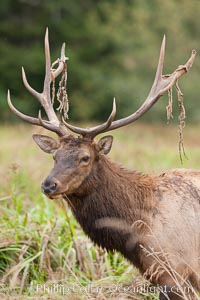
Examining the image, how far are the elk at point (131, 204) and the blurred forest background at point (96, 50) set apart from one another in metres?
18.3

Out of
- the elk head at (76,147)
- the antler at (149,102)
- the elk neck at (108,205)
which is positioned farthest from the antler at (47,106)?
the elk neck at (108,205)

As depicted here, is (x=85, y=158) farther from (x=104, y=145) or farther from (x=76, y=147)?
(x=104, y=145)

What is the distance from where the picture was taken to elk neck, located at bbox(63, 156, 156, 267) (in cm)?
566

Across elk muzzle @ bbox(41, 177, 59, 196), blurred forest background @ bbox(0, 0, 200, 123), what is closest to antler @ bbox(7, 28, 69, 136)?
elk muzzle @ bbox(41, 177, 59, 196)

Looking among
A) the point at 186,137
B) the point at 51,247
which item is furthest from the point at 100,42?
the point at 51,247

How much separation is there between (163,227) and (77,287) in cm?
85

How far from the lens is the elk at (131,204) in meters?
5.48

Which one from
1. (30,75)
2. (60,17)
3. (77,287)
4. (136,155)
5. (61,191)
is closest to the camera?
(61,191)

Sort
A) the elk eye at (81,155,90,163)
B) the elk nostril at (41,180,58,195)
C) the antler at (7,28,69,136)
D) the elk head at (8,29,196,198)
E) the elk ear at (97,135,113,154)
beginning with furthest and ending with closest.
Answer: the antler at (7,28,69,136) < the elk ear at (97,135,113,154) < the elk eye at (81,155,90,163) < the elk head at (8,29,196,198) < the elk nostril at (41,180,58,195)

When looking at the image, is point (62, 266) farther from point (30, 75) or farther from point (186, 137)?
point (30, 75)

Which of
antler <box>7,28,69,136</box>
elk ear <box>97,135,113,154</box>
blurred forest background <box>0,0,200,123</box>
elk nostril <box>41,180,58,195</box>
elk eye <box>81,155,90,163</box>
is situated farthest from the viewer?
blurred forest background <box>0,0,200,123</box>

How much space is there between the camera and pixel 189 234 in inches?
219

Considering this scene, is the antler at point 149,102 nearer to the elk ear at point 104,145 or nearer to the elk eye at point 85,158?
the elk ear at point 104,145

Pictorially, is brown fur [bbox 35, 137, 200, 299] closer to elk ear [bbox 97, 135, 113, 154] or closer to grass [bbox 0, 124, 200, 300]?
elk ear [bbox 97, 135, 113, 154]
